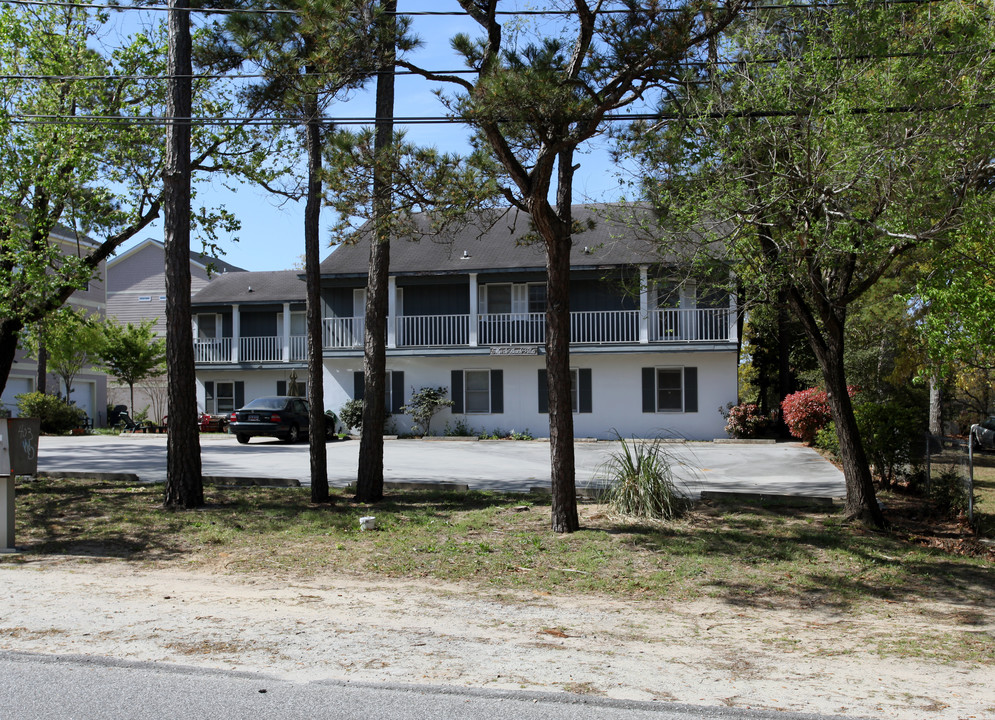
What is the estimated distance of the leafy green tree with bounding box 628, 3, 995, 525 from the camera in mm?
9352

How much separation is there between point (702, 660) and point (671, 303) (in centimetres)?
1936

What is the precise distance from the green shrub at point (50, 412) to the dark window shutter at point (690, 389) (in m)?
22.2

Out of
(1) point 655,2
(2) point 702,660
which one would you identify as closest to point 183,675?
(2) point 702,660

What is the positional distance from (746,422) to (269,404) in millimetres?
14725

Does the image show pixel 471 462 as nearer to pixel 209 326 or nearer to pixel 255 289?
pixel 255 289

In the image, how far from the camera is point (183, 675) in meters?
5.39

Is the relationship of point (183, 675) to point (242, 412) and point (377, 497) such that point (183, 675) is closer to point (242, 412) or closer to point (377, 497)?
point (377, 497)

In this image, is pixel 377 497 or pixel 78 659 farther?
pixel 377 497

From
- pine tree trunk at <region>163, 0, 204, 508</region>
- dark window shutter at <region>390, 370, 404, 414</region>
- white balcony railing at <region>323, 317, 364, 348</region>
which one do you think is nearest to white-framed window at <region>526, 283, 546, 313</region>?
dark window shutter at <region>390, 370, 404, 414</region>

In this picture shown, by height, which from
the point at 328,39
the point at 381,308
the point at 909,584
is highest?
the point at 328,39

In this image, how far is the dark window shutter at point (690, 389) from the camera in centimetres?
2595

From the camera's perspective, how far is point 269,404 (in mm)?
26094

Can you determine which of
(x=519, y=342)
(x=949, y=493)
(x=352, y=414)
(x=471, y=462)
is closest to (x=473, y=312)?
(x=519, y=342)

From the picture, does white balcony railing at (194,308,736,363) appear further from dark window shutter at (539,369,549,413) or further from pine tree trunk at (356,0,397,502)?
pine tree trunk at (356,0,397,502)
